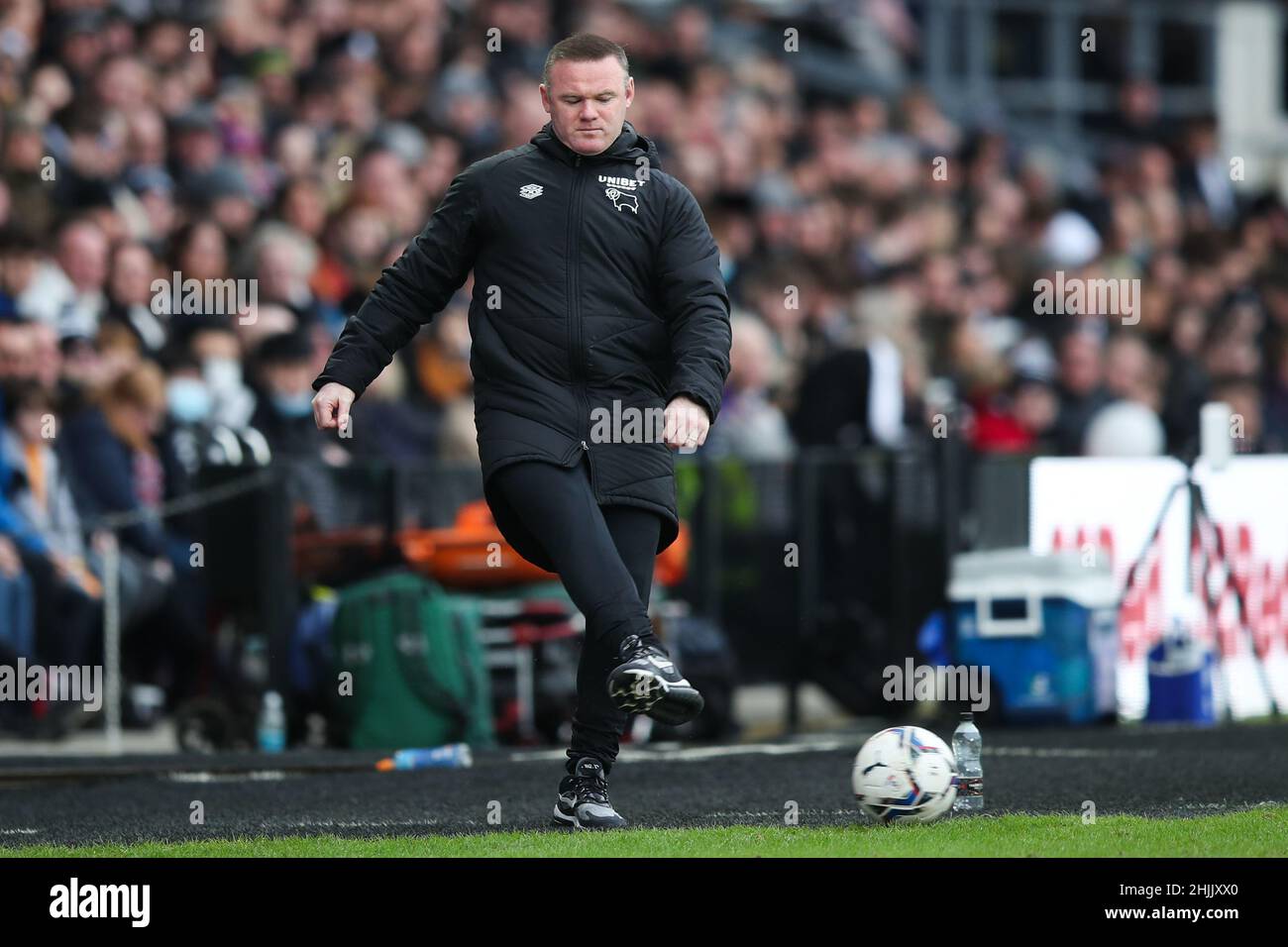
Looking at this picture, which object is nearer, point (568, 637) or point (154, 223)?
point (568, 637)

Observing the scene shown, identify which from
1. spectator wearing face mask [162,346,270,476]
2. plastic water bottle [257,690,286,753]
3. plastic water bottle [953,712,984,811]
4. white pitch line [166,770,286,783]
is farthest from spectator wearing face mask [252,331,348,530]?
plastic water bottle [953,712,984,811]

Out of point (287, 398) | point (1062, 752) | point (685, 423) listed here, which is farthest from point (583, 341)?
point (287, 398)

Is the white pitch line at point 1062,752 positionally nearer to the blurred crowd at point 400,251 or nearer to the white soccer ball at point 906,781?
the white soccer ball at point 906,781

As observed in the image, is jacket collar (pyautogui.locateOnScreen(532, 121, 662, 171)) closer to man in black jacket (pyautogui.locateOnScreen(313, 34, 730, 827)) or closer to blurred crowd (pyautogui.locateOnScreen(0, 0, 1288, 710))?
man in black jacket (pyautogui.locateOnScreen(313, 34, 730, 827))

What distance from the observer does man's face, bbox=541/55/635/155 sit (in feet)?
24.8

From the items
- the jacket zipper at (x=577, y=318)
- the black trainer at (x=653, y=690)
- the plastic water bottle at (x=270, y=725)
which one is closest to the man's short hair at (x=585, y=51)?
the jacket zipper at (x=577, y=318)

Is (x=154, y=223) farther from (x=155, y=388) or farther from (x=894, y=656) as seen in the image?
(x=894, y=656)

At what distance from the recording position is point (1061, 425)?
647 inches

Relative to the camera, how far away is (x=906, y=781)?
7.79m

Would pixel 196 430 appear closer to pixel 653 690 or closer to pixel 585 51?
pixel 585 51

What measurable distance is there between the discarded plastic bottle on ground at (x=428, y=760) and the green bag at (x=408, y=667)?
120 centimetres

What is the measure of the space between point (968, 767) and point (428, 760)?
10.2 ft

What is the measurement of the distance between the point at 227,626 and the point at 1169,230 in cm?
1138
